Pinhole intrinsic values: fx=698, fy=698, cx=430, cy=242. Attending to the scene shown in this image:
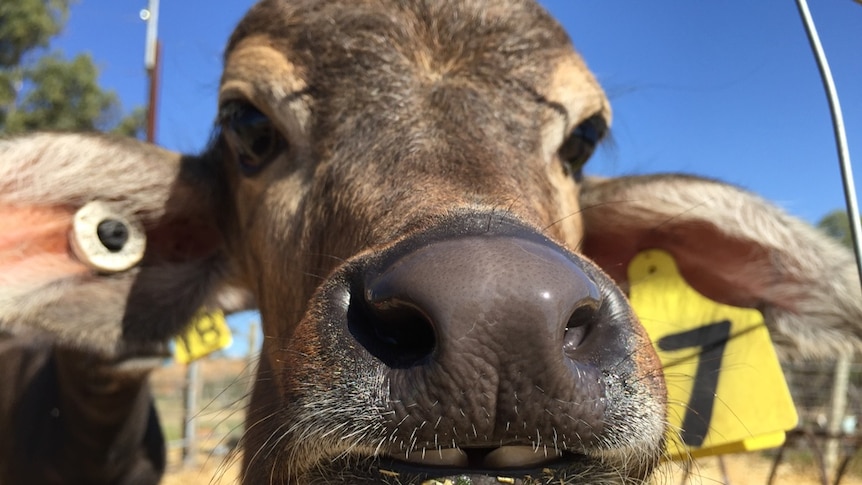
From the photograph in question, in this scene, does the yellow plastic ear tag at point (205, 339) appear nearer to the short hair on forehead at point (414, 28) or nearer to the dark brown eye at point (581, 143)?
the short hair on forehead at point (414, 28)

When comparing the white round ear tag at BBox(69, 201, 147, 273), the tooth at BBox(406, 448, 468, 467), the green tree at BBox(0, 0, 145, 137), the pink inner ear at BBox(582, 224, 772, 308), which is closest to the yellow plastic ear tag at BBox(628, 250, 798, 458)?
the pink inner ear at BBox(582, 224, 772, 308)

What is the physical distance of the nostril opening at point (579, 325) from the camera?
1.67m

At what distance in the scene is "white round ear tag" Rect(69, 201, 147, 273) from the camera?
3688mm

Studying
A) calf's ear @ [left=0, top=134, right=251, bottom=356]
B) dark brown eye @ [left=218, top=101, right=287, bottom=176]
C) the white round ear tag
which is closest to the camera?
dark brown eye @ [left=218, top=101, right=287, bottom=176]

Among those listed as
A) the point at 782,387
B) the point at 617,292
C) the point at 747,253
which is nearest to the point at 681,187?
the point at 747,253

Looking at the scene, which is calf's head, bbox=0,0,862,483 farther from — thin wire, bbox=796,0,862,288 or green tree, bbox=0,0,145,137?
green tree, bbox=0,0,145,137

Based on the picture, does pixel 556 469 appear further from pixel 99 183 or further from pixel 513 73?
pixel 99 183

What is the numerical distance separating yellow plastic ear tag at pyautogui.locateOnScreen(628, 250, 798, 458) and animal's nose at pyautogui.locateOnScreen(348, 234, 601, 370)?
5.73ft

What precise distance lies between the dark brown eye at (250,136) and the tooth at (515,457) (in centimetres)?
195

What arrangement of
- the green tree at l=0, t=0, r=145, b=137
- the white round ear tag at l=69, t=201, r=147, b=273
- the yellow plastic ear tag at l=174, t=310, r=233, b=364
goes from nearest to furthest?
the white round ear tag at l=69, t=201, r=147, b=273 < the yellow plastic ear tag at l=174, t=310, r=233, b=364 < the green tree at l=0, t=0, r=145, b=137

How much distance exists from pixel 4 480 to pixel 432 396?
508cm

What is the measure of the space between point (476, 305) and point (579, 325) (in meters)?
0.33

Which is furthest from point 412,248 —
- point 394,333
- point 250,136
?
point 250,136

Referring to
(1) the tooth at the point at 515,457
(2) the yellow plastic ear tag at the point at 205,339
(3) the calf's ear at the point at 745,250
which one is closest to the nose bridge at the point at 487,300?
(1) the tooth at the point at 515,457
